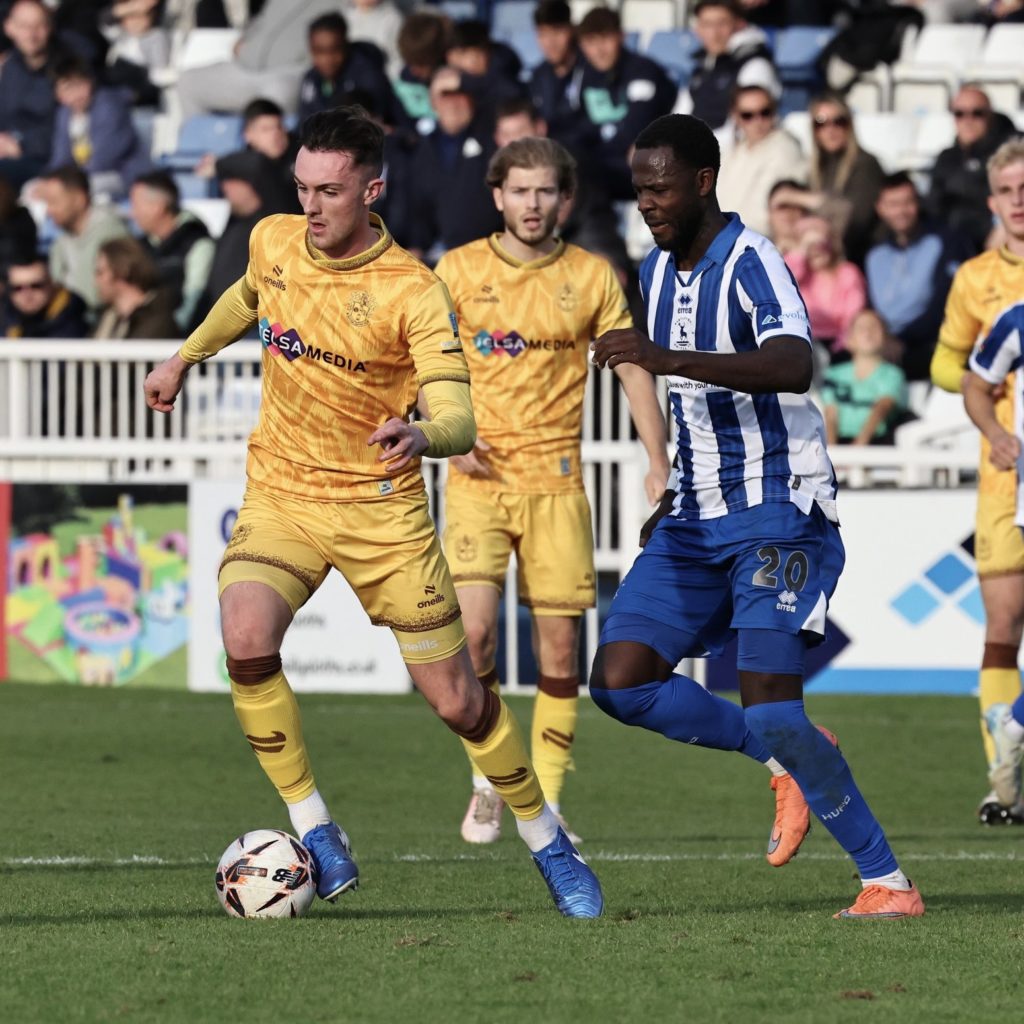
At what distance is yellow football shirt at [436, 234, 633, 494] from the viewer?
8.55 meters

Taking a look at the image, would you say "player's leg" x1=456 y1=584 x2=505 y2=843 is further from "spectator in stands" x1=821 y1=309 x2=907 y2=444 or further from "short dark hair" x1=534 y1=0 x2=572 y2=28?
"short dark hair" x1=534 y1=0 x2=572 y2=28

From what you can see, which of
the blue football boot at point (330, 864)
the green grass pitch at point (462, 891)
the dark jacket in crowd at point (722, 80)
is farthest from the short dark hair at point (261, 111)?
the blue football boot at point (330, 864)

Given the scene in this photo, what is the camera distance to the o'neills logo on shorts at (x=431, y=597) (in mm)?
6391

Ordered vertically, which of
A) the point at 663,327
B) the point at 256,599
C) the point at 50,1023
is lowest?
the point at 50,1023

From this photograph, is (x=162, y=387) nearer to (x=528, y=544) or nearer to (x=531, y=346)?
(x=531, y=346)

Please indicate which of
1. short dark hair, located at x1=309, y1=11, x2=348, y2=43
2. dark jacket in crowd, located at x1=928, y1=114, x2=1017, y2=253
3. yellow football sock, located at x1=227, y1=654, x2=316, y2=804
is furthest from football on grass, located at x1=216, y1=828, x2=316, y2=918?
short dark hair, located at x1=309, y1=11, x2=348, y2=43

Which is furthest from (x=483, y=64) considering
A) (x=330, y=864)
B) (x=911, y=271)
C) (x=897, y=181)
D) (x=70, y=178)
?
(x=330, y=864)

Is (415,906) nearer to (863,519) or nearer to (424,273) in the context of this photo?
(424,273)

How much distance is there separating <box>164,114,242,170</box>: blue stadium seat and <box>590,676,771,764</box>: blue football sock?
12.7 metres

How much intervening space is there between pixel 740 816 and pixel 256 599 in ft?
12.8

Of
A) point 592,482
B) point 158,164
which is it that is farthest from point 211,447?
point 158,164

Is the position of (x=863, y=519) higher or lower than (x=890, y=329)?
lower

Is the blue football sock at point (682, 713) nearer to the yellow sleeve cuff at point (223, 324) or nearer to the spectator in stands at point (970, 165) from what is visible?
the yellow sleeve cuff at point (223, 324)

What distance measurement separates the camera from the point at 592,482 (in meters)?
13.3
